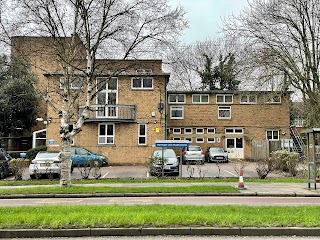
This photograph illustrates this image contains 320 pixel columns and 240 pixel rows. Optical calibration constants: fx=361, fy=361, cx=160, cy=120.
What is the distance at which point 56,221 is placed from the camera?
25.8ft

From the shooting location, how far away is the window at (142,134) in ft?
101

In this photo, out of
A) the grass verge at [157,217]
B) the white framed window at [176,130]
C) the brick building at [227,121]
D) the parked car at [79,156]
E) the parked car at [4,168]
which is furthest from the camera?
the white framed window at [176,130]

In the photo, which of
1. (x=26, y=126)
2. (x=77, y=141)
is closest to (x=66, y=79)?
(x=77, y=141)

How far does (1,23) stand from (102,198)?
8604mm

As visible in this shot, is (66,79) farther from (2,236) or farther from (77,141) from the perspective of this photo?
(77,141)

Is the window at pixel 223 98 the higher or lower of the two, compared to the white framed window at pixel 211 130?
higher

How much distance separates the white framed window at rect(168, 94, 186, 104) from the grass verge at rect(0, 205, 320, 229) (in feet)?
93.4

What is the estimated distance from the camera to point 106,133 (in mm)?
30812

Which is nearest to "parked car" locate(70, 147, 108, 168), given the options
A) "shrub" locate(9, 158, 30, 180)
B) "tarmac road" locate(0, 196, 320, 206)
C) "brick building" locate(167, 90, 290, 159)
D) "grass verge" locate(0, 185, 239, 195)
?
"shrub" locate(9, 158, 30, 180)

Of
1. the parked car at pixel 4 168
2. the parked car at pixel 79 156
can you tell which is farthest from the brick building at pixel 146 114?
the parked car at pixel 4 168

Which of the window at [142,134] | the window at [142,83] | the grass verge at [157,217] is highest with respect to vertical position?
the window at [142,83]

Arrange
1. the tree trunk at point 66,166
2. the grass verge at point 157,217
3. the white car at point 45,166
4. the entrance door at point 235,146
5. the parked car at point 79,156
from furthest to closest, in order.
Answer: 1. the entrance door at point 235,146
2. the parked car at point 79,156
3. the white car at point 45,166
4. the tree trunk at point 66,166
5. the grass verge at point 157,217

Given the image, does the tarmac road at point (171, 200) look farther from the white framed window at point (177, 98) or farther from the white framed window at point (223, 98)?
the white framed window at point (177, 98)

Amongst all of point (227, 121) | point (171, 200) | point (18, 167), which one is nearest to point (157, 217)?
point (171, 200)
